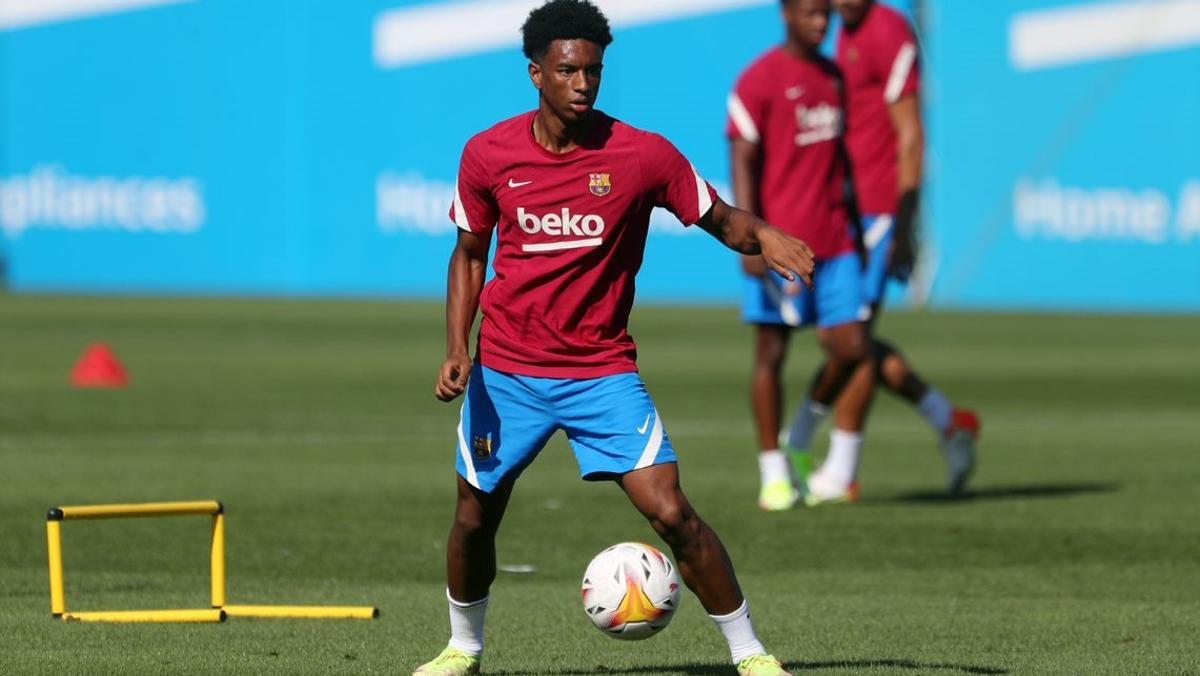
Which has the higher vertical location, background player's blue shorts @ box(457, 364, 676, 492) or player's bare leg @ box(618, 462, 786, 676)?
background player's blue shorts @ box(457, 364, 676, 492)

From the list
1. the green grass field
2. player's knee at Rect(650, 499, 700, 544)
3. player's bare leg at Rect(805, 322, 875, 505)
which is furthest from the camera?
player's bare leg at Rect(805, 322, 875, 505)

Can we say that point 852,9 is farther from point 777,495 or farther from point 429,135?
point 429,135

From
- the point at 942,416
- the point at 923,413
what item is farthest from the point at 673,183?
the point at 923,413

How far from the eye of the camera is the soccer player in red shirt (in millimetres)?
6949

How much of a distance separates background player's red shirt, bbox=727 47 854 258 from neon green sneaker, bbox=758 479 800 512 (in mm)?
1140

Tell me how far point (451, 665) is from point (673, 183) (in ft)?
4.97

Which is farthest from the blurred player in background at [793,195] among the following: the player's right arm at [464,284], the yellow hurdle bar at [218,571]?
the player's right arm at [464,284]

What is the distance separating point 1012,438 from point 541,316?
977cm

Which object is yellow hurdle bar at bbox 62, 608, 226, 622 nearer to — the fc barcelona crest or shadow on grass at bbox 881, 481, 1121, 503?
the fc barcelona crest

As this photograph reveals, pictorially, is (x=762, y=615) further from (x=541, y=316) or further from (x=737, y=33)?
(x=737, y=33)

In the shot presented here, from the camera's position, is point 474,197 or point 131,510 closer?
point 474,197

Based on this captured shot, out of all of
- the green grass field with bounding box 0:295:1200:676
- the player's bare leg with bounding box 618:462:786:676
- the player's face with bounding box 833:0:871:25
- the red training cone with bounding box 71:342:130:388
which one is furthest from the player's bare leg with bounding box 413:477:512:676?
the red training cone with bounding box 71:342:130:388

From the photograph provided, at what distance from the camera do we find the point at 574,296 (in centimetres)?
705

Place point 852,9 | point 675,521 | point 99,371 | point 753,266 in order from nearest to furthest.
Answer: point 675,521
point 753,266
point 852,9
point 99,371
